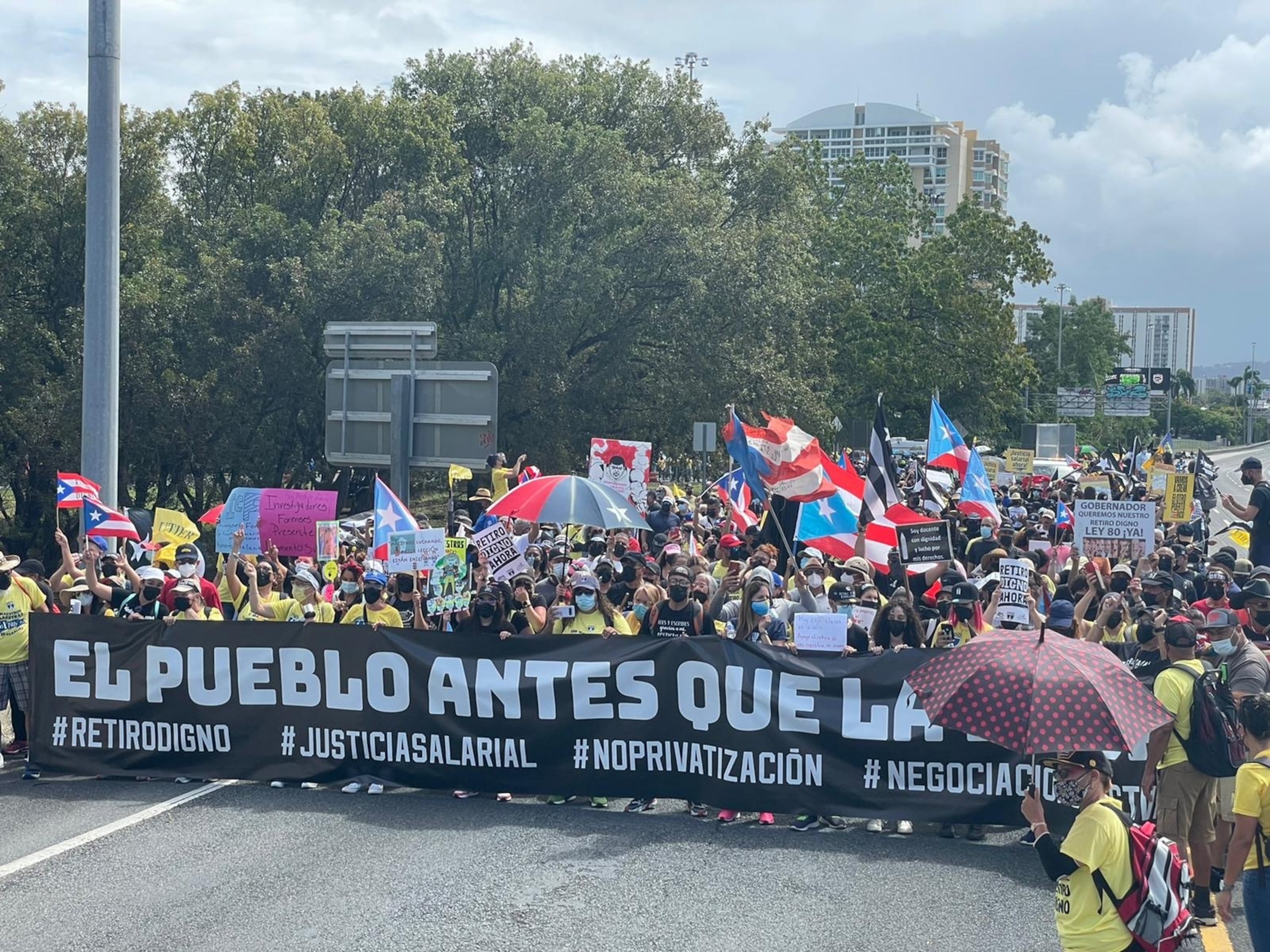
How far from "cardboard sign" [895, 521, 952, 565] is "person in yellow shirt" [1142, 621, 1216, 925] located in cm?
450

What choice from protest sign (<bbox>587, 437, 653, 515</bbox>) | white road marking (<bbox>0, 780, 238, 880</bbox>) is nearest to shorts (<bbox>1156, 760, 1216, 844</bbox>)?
white road marking (<bbox>0, 780, 238, 880</bbox>)

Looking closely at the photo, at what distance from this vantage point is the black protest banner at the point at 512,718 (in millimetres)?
9477

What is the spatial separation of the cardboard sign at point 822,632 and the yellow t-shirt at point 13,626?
5.92 m

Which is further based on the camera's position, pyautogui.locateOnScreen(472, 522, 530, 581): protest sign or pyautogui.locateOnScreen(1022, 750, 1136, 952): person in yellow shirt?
pyautogui.locateOnScreen(472, 522, 530, 581): protest sign

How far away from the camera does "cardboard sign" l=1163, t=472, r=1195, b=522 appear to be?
1983cm

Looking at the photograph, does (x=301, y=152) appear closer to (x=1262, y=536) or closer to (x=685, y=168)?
(x=685, y=168)

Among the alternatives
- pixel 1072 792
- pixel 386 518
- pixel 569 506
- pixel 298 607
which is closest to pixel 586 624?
pixel 569 506

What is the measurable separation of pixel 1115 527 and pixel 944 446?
358 cm

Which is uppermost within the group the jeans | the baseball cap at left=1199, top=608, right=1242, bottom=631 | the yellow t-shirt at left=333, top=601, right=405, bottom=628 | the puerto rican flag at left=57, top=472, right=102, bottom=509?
the puerto rican flag at left=57, top=472, right=102, bottom=509

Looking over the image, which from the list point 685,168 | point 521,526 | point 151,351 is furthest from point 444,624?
point 685,168

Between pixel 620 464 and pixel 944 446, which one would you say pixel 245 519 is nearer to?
pixel 620 464

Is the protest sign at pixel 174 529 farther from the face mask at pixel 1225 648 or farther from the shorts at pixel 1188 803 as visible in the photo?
the face mask at pixel 1225 648

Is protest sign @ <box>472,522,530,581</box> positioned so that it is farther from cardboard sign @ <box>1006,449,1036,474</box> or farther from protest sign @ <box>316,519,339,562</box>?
cardboard sign @ <box>1006,449,1036,474</box>

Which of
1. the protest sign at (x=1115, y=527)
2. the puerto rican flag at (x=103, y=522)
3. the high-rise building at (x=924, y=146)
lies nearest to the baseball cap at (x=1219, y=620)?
the protest sign at (x=1115, y=527)
